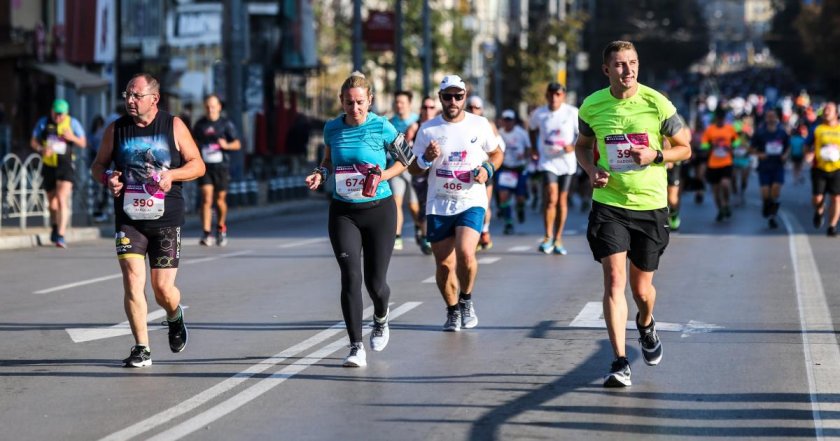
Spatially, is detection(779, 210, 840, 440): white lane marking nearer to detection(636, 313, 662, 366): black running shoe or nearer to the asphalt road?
the asphalt road

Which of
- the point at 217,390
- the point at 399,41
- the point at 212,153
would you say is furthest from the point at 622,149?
the point at 399,41

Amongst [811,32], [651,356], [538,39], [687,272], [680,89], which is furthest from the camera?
[680,89]

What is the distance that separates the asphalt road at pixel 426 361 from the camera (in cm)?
795

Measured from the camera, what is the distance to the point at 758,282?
15.5 m

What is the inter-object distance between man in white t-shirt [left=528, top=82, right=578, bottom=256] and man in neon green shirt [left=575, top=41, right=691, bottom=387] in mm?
9037

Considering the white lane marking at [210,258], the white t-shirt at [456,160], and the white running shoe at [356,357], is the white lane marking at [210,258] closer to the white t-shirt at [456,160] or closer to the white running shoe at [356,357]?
the white t-shirt at [456,160]

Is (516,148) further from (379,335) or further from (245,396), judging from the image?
(245,396)

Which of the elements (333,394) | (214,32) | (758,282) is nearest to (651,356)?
(333,394)

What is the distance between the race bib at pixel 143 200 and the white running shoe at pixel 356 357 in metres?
1.36

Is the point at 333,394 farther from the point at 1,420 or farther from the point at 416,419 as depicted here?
the point at 1,420

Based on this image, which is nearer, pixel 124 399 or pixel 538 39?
pixel 124 399

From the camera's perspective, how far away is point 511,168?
76.3ft

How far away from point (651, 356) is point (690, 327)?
2.41 metres

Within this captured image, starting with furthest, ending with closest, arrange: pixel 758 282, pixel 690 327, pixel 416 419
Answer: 1. pixel 758 282
2. pixel 690 327
3. pixel 416 419
